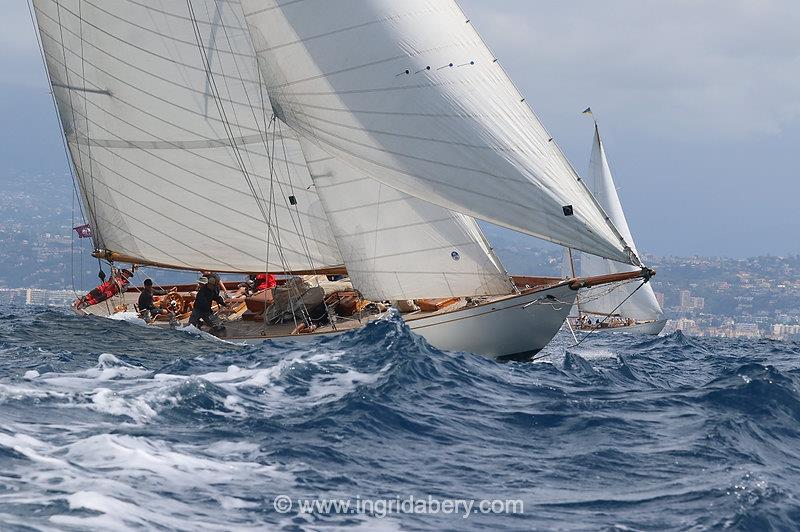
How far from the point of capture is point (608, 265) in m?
63.9

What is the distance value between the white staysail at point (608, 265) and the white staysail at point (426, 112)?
3771 centimetres

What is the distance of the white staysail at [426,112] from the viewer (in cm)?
2494

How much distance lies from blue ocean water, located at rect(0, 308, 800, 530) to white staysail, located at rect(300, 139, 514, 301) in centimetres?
182

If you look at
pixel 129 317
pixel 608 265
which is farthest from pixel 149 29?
pixel 608 265

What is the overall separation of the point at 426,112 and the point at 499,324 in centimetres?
519

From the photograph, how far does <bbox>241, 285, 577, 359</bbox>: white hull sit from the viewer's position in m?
27.5

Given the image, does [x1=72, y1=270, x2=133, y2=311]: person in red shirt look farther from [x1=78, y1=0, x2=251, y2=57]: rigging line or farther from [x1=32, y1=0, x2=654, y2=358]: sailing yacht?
[x1=78, y1=0, x2=251, y2=57]: rigging line

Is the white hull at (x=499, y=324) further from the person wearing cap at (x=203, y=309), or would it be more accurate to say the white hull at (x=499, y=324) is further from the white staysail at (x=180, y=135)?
the person wearing cap at (x=203, y=309)

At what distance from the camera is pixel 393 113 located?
1031 inches

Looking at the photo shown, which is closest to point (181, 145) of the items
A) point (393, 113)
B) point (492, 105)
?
point (393, 113)

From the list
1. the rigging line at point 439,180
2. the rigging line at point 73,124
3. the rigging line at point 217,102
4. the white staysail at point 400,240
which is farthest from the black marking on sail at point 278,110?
the rigging line at point 73,124

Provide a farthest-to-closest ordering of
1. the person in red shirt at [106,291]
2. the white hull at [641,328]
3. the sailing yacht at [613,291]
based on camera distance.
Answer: the sailing yacht at [613,291], the white hull at [641,328], the person in red shirt at [106,291]

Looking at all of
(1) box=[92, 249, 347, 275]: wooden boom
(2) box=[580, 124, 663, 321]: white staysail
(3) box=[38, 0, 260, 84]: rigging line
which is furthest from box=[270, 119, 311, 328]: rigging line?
(2) box=[580, 124, 663, 321]: white staysail

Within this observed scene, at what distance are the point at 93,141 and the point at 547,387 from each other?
A: 54.4 ft
